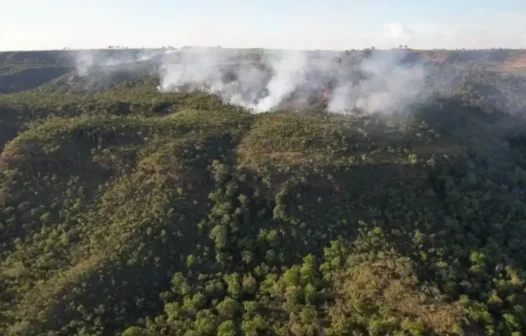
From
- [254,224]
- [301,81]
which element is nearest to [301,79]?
[301,81]

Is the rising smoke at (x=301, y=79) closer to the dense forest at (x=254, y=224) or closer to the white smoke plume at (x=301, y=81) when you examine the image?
the white smoke plume at (x=301, y=81)

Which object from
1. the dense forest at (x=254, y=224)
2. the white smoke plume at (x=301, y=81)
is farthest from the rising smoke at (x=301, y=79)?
the dense forest at (x=254, y=224)

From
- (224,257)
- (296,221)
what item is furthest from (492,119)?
(224,257)

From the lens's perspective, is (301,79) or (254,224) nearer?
(254,224)

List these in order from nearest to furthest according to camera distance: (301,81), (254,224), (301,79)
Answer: (254,224) < (301,81) < (301,79)

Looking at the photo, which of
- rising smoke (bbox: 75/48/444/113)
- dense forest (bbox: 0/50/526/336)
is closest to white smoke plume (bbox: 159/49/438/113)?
rising smoke (bbox: 75/48/444/113)

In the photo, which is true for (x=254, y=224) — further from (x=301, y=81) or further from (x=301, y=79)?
(x=301, y=79)
